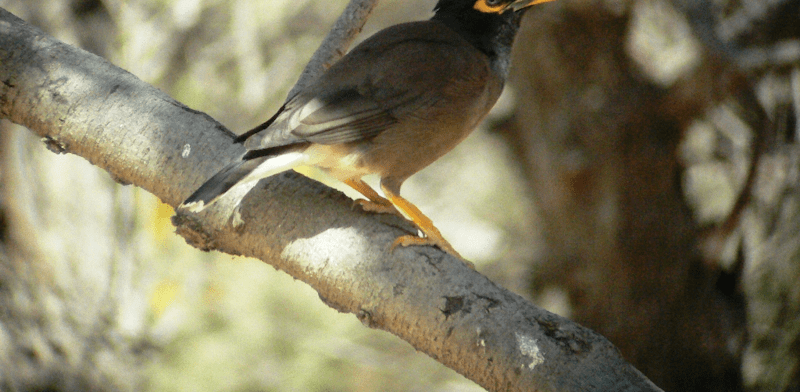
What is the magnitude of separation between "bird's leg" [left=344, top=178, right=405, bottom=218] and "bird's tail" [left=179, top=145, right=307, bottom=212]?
0.94 feet

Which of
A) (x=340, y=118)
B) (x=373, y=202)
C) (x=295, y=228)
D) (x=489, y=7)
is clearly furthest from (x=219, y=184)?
(x=489, y=7)

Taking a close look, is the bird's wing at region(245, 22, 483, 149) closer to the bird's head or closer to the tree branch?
the tree branch

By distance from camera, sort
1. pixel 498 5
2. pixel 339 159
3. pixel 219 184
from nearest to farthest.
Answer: pixel 219 184 → pixel 339 159 → pixel 498 5

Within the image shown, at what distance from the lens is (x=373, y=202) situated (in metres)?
2.42

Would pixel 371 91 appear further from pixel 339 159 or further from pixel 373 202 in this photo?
pixel 373 202

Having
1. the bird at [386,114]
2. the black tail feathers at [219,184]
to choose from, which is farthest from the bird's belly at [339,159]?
the black tail feathers at [219,184]

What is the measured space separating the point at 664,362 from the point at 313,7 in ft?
12.0

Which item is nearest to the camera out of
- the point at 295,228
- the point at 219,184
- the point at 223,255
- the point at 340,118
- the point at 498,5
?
the point at 219,184

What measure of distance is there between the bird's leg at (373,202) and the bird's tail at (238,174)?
287mm

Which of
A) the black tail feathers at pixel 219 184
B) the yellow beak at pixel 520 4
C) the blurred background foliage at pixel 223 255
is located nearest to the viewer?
the black tail feathers at pixel 219 184

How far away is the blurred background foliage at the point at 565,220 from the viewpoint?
4.45 meters

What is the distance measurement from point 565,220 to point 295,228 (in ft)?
9.64

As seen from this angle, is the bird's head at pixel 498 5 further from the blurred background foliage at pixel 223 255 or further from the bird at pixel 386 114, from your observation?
the blurred background foliage at pixel 223 255

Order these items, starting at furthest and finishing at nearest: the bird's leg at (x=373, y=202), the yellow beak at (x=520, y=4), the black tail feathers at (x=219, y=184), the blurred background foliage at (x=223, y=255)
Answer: the blurred background foliage at (x=223, y=255)
the yellow beak at (x=520, y=4)
the bird's leg at (x=373, y=202)
the black tail feathers at (x=219, y=184)
